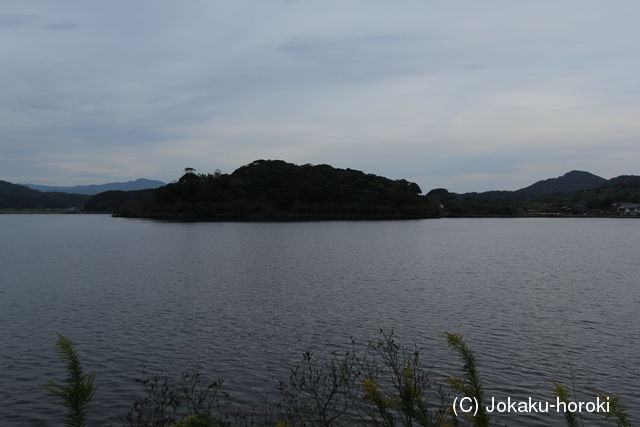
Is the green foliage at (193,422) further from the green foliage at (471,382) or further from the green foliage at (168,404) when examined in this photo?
the green foliage at (168,404)

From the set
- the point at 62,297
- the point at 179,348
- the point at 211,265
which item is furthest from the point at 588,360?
the point at 211,265

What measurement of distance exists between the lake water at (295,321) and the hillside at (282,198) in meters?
119

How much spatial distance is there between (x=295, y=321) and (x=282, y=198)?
484 ft

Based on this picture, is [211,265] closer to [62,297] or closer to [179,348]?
[62,297]

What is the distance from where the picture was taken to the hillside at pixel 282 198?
16050 centimetres

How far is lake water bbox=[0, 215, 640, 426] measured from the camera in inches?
537

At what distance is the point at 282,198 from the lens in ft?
549

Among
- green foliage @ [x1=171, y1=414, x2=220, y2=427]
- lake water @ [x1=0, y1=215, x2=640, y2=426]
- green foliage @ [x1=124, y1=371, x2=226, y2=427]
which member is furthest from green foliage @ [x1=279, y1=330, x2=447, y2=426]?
green foliage @ [x1=171, y1=414, x2=220, y2=427]

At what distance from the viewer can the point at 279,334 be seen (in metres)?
18.5

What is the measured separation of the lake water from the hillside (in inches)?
4703

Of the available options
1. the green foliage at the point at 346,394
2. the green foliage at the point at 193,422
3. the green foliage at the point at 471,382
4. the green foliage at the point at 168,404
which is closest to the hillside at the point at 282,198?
the green foliage at the point at 346,394

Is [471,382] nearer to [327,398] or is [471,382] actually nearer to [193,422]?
[193,422]

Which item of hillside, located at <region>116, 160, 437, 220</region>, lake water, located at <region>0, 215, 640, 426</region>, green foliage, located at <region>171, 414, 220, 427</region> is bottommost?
lake water, located at <region>0, 215, 640, 426</region>

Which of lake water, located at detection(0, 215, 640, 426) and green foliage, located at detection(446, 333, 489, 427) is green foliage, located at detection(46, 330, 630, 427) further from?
lake water, located at detection(0, 215, 640, 426)
